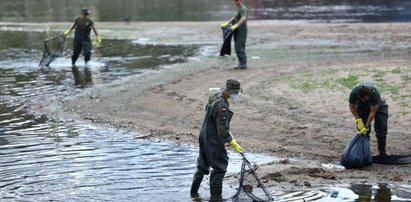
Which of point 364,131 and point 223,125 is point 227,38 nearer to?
point 364,131

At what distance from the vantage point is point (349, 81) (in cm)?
1817

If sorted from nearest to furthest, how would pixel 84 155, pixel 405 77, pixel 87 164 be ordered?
pixel 87 164 < pixel 84 155 < pixel 405 77

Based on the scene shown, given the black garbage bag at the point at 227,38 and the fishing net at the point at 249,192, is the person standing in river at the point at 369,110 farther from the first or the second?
the black garbage bag at the point at 227,38

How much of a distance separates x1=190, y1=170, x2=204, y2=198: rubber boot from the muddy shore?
1.19 meters

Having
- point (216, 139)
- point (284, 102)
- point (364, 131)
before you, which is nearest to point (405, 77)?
point (284, 102)

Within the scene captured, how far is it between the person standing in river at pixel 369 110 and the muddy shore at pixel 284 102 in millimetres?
494

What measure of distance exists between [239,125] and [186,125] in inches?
41.0

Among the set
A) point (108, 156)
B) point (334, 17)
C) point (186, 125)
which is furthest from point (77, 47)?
point (334, 17)

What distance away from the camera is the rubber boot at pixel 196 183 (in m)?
11.1

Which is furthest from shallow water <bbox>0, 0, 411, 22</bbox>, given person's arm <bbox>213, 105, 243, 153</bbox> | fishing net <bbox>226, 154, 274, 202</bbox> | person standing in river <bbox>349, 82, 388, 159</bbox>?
person's arm <bbox>213, 105, 243, 153</bbox>

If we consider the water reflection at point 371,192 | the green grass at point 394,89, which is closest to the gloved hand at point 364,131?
the water reflection at point 371,192

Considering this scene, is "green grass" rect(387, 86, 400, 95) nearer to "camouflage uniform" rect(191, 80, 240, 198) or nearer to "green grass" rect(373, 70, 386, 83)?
"green grass" rect(373, 70, 386, 83)

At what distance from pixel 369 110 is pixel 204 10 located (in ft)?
113

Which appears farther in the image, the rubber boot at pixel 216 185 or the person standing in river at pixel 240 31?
Result: the person standing in river at pixel 240 31
